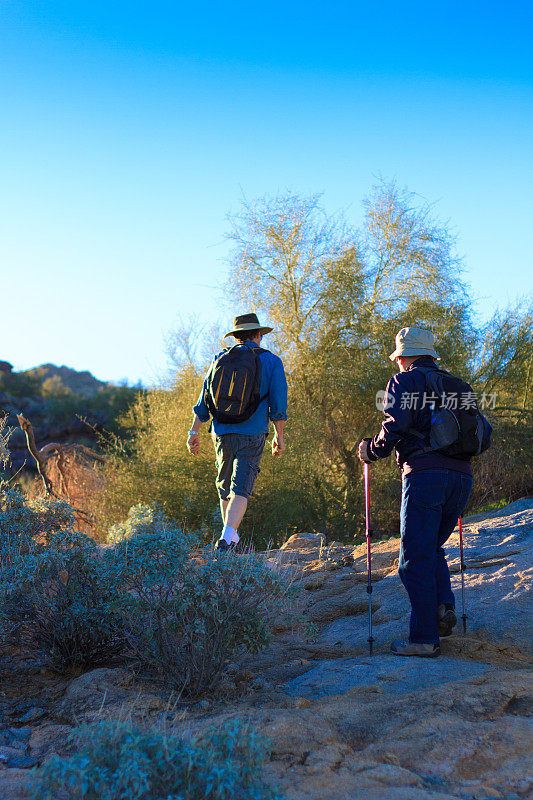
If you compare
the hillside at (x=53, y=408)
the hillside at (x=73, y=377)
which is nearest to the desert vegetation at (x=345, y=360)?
the hillside at (x=53, y=408)

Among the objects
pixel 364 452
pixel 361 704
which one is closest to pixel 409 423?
pixel 364 452

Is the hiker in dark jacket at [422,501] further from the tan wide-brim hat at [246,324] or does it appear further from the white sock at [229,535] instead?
the tan wide-brim hat at [246,324]

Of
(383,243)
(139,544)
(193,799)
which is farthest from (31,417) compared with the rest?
(193,799)

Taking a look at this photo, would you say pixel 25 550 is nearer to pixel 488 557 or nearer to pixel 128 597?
pixel 128 597

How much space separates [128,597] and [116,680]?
0.41 meters

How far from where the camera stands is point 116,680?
A: 3.56 meters

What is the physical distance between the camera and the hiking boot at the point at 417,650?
12.7 ft

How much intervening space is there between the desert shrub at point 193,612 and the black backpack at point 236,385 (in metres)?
1.86

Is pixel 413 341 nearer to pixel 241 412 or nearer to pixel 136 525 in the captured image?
pixel 241 412

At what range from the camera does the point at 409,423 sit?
406 cm

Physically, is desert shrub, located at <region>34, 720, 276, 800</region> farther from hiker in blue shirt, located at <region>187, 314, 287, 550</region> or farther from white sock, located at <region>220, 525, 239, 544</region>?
hiker in blue shirt, located at <region>187, 314, 287, 550</region>

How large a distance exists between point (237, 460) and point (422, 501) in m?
1.93

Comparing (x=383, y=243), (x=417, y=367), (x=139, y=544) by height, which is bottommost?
(x=139, y=544)

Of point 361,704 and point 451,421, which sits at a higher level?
point 451,421
